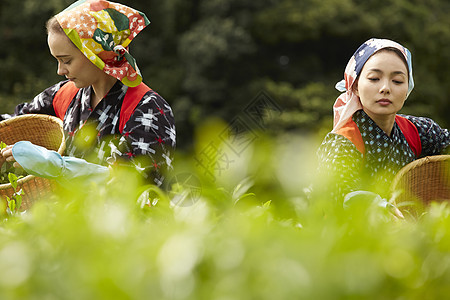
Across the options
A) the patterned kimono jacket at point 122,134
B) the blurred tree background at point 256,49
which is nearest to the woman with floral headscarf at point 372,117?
the patterned kimono jacket at point 122,134

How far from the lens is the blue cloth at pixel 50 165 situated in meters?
1.45

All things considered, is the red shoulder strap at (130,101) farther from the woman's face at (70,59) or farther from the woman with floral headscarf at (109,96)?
the woman's face at (70,59)

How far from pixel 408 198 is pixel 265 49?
380 inches

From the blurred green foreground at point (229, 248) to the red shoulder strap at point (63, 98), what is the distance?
1530mm

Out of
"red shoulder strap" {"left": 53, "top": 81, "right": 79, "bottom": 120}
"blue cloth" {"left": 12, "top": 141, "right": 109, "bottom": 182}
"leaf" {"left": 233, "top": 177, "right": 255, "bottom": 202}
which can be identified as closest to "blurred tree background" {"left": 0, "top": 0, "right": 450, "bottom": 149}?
"red shoulder strap" {"left": 53, "top": 81, "right": 79, "bottom": 120}

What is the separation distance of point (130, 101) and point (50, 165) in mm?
560

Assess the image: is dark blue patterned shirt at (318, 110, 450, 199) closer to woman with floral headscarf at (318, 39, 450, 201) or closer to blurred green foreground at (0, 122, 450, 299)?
woman with floral headscarf at (318, 39, 450, 201)

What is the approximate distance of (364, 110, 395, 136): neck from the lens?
1.92 m

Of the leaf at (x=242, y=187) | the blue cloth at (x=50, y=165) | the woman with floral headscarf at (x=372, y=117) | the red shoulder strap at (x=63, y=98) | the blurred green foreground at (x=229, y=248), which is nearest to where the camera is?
the blurred green foreground at (x=229, y=248)

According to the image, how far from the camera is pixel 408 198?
66.4 inches

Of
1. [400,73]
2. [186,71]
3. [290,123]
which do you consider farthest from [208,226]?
[186,71]

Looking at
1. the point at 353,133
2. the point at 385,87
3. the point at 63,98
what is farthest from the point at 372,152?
the point at 63,98

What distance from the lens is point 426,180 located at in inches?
73.9

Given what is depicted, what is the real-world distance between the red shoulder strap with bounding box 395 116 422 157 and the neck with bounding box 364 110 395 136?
10cm
